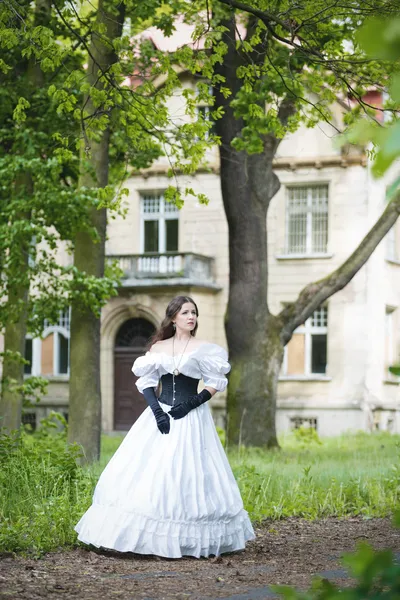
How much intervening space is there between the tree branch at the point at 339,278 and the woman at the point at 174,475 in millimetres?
8701

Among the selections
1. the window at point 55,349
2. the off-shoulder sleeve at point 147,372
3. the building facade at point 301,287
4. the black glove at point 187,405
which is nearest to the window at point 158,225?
the building facade at point 301,287

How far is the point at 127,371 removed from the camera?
31.9m

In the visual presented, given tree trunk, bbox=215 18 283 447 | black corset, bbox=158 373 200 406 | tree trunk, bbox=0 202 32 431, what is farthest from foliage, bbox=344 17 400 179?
tree trunk, bbox=215 18 283 447

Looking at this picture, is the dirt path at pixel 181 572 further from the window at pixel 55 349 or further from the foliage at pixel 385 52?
the window at pixel 55 349

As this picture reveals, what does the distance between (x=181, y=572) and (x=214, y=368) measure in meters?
1.69

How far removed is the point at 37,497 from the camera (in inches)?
336

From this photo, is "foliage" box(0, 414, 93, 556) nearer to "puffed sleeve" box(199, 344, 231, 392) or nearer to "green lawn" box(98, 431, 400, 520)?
"green lawn" box(98, 431, 400, 520)

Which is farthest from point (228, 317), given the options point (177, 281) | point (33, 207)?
point (177, 281)

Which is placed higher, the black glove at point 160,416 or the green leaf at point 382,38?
the green leaf at point 382,38

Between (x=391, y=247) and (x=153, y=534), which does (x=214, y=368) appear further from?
(x=391, y=247)

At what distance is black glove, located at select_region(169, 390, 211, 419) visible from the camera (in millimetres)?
7562

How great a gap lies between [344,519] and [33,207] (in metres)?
6.18

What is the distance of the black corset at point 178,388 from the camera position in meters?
7.69

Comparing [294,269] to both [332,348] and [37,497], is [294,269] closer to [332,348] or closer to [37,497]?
[332,348]
